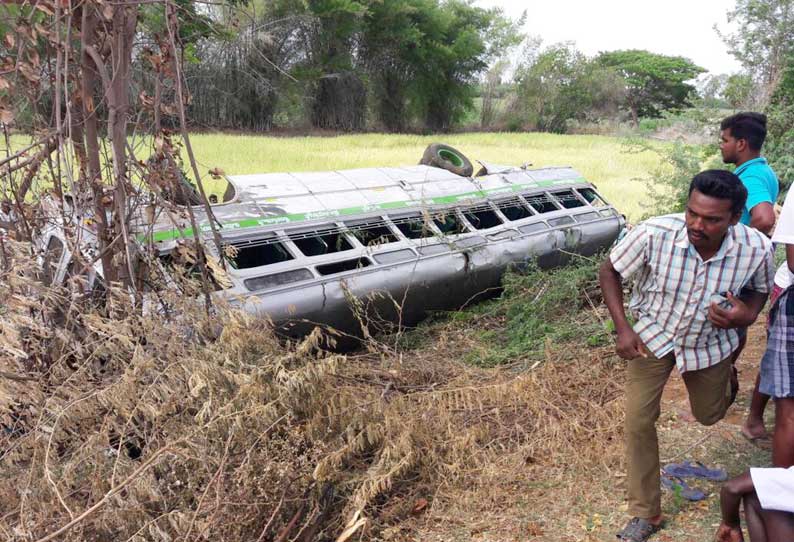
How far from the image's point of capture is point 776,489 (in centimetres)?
208

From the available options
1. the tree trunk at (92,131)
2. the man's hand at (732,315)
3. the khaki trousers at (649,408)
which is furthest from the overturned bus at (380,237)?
the man's hand at (732,315)

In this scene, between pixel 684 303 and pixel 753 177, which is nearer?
pixel 684 303

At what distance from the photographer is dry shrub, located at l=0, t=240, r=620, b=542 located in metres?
Result: 2.64

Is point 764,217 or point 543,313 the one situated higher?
point 764,217

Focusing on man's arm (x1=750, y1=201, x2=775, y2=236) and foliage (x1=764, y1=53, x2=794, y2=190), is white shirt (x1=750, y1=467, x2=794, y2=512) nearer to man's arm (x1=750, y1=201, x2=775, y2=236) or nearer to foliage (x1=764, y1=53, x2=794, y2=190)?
man's arm (x1=750, y1=201, x2=775, y2=236)

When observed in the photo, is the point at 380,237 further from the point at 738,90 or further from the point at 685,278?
the point at 738,90

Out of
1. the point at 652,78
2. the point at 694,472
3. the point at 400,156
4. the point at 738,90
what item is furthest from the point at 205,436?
the point at 652,78

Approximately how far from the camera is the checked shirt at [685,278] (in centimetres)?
270

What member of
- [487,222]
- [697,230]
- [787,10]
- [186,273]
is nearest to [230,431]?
[186,273]

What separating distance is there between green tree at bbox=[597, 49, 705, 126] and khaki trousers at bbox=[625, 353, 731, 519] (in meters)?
43.6

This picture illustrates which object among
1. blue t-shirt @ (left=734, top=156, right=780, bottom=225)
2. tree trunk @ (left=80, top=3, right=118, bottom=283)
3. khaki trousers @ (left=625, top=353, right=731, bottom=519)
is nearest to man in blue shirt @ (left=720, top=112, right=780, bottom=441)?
blue t-shirt @ (left=734, top=156, right=780, bottom=225)

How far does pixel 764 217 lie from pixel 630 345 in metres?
1.60

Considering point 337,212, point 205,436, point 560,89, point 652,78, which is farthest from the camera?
point 652,78

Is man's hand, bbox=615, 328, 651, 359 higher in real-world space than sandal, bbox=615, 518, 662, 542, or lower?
higher
